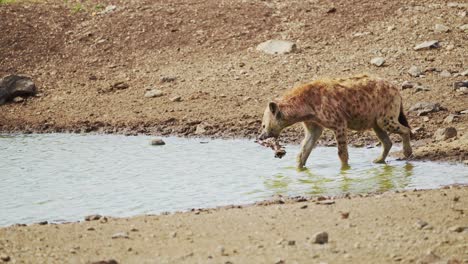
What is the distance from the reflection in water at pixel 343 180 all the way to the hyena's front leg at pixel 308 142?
0.41 feet

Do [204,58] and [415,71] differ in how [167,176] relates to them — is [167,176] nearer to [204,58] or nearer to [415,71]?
[415,71]

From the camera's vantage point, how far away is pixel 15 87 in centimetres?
1524

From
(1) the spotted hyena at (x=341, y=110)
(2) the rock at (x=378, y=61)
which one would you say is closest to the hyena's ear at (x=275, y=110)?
(1) the spotted hyena at (x=341, y=110)

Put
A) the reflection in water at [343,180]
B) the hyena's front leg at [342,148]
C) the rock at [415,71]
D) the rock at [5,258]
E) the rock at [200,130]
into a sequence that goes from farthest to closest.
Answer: the rock at [415,71] → the rock at [200,130] → the hyena's front leg at [342,148] → the reflection in water at [343,180] → the rock at [5,258]

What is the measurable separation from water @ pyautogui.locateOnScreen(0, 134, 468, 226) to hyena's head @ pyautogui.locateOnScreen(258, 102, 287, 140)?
0.34m

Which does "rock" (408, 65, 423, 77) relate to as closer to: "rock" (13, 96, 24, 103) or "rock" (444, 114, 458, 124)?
"rock" (444, 114, 458, 124)

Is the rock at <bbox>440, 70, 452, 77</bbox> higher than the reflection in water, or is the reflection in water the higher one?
the rock at <bbox>440, 70, 452, 77</bbox>

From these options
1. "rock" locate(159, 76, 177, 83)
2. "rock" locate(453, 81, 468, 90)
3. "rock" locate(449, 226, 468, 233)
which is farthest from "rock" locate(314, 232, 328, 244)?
"rock" locate(159, 76, 177, 83)

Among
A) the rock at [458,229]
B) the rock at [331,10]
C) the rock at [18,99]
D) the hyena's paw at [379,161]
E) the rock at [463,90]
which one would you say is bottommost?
the hyena's paw at [379,161]

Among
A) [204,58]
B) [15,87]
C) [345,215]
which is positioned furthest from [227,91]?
[345,215]

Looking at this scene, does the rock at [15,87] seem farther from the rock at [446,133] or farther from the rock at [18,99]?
the rock at [446,133]

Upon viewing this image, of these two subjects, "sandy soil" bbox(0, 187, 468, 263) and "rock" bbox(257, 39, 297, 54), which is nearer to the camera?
"sandy soil" bbox(0, 187, 468, 263)

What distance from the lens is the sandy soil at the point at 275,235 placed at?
260 inches

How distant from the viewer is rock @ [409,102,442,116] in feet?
41.2
